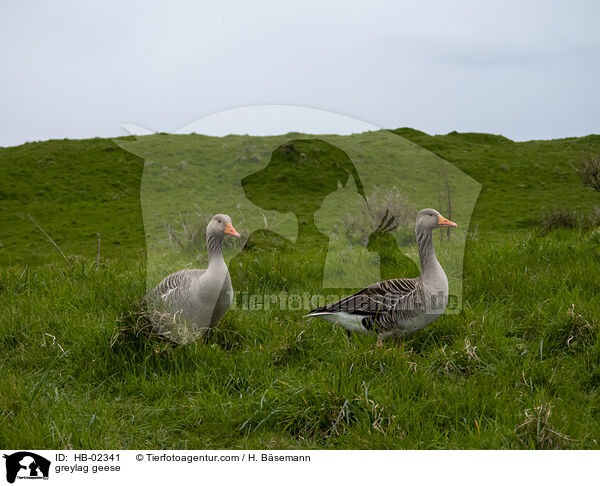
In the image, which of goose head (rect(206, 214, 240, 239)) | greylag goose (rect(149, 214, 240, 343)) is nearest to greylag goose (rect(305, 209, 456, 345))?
greylag goose (rect(149, 214, 240, 343))

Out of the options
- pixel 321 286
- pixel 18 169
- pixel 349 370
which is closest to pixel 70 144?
pixel 18 169

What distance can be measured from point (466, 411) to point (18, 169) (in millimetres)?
30015

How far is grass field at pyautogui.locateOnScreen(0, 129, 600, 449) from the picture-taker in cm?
423

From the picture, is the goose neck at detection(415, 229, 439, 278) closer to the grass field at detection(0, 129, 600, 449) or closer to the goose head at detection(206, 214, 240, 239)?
the grass field at detection(0, 129, 600, 449)

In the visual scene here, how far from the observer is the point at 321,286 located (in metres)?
7.93

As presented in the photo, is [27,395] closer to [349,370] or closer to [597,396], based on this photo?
[349,370]

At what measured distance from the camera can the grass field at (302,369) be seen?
4.23 meters

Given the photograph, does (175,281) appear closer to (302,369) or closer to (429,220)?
(302,369)
